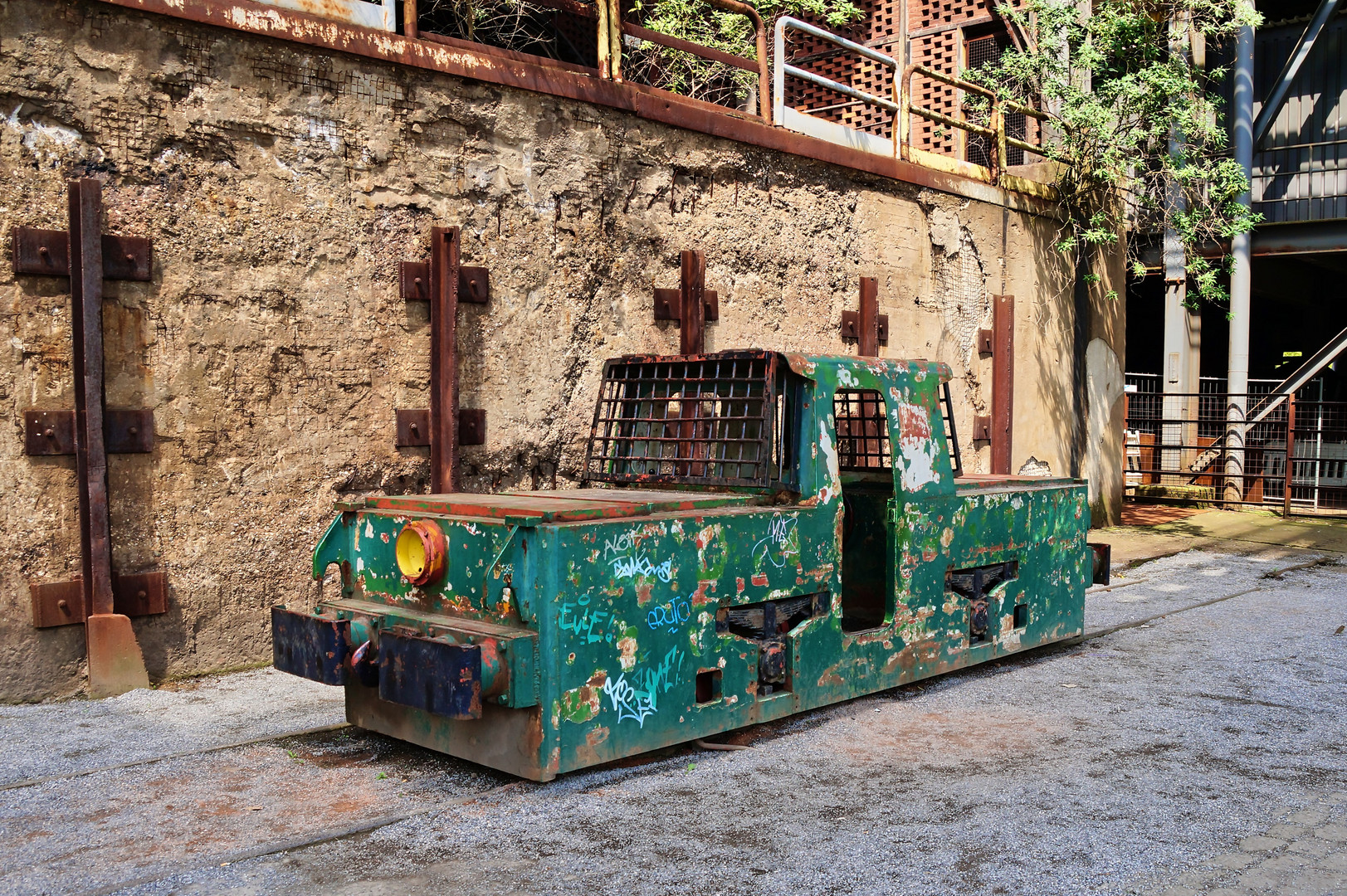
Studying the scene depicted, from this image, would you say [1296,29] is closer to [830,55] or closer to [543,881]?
[830,55]

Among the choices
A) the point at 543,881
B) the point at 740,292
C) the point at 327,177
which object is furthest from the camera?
the point at 740,292

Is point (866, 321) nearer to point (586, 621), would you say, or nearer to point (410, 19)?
point (410, 19)

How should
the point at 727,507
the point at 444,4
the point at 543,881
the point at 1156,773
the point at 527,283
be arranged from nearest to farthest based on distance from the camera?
the point at 543,881
the point at 1156,773
the point at 727,507
the point at 527,283
the point at 444,4

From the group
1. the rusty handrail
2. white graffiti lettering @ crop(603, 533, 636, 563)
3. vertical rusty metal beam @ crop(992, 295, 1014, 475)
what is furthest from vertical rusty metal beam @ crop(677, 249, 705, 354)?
vertical rusty metal beam @ crop(992, 295, 1014, 475)

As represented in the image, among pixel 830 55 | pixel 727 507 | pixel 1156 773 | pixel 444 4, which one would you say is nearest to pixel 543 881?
pixel 727 507

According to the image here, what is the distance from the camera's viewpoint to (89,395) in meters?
5.84

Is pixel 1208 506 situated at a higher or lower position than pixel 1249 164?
lower

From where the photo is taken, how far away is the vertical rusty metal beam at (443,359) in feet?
23.4

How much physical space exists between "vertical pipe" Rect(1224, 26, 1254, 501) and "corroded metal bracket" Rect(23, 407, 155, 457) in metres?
15.5

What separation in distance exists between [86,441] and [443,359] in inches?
81.8

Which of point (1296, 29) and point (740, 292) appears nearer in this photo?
point (740, 292)

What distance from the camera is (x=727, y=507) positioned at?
5.07 m

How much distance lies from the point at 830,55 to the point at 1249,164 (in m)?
6.81

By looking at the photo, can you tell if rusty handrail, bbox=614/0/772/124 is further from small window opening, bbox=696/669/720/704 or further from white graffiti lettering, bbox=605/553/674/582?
small window opening, bbox=696/669/720/704
